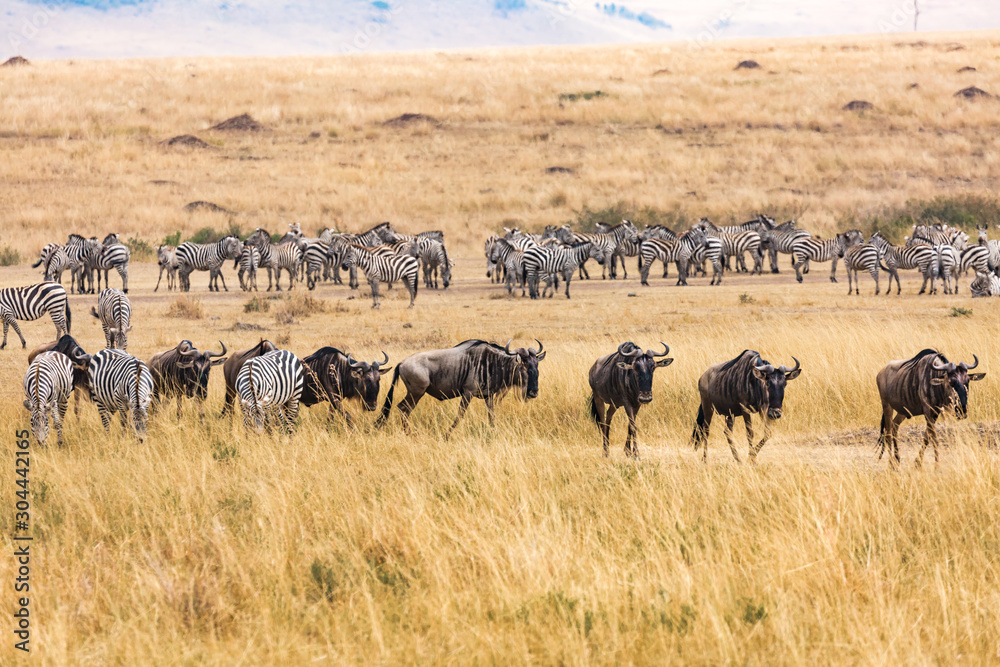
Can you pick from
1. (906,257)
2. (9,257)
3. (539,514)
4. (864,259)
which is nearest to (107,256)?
(9,257)

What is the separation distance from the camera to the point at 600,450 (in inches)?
362

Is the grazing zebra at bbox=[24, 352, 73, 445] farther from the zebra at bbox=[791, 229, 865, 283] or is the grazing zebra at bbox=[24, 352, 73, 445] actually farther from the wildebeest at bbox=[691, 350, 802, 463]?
the zebra at bbox=[791, 229, 865, 283]

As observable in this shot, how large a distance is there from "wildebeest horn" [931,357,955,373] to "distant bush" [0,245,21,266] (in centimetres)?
3190

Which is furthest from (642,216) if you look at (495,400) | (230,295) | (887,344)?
(495,400)

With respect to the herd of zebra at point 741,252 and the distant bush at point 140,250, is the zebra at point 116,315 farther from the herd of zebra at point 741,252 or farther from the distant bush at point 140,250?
the distant bush at point 140,250

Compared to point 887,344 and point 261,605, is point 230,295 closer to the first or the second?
point 887,344

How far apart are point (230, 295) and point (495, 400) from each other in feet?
58.1

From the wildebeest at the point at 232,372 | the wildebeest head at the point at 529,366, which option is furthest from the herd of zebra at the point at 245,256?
the wildebeest head at the point at 529,366

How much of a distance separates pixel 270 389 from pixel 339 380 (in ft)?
3.18

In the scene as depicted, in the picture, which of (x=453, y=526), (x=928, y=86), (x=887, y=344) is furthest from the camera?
(x=928, y=86)

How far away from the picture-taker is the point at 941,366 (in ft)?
24.3

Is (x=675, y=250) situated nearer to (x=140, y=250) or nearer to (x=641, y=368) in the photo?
(x=140, y=250)

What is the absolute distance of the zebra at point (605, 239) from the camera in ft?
97.9

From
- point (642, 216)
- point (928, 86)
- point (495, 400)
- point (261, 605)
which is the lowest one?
point (261, 605)
